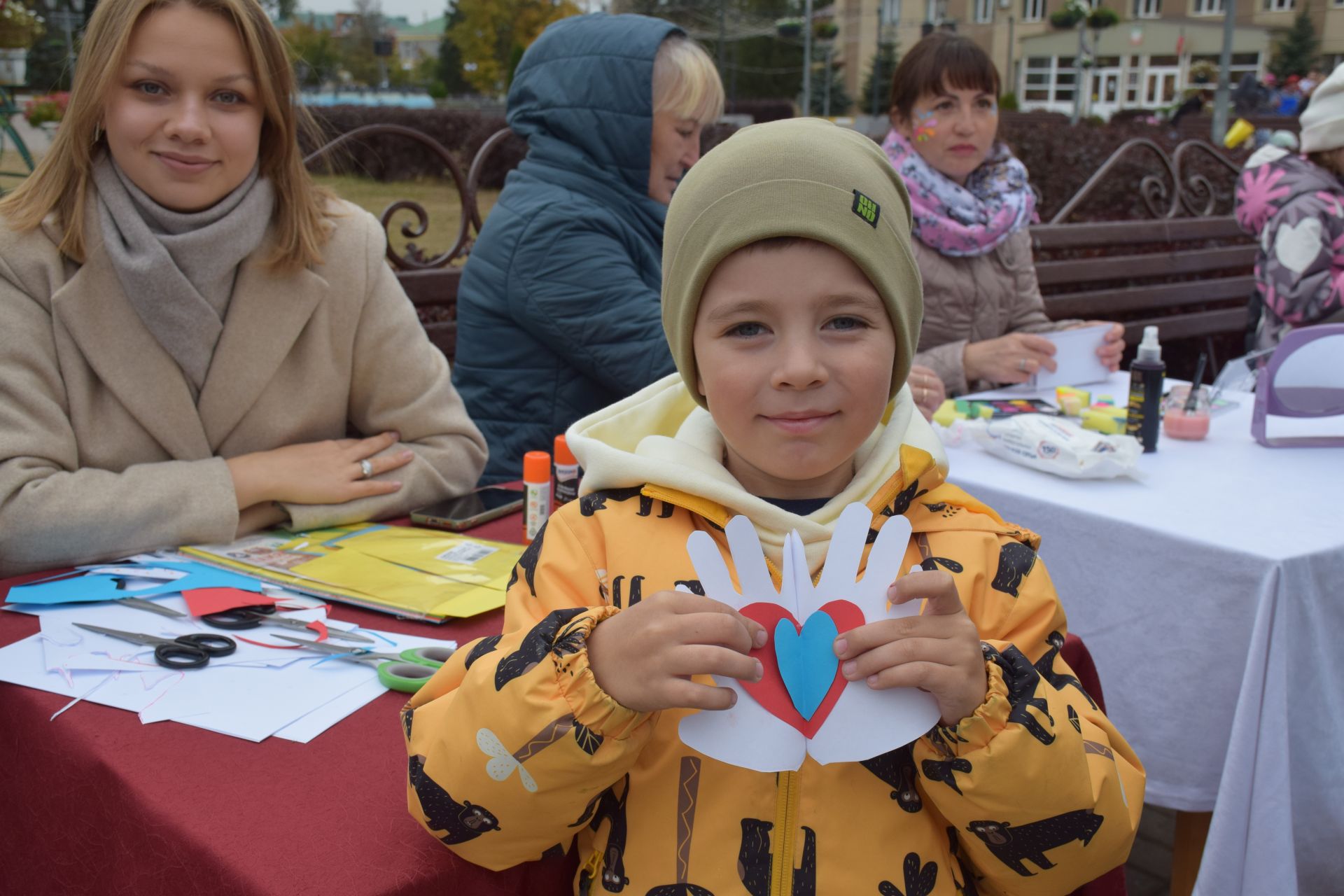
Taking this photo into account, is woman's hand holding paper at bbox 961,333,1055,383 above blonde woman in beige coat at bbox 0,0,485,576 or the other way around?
the other way around

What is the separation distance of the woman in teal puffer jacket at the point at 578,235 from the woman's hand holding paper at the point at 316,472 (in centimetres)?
72

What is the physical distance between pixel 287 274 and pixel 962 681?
164 cm

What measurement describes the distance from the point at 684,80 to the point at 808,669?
2209 mm

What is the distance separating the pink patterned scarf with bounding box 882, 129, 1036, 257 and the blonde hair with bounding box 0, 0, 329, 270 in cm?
189

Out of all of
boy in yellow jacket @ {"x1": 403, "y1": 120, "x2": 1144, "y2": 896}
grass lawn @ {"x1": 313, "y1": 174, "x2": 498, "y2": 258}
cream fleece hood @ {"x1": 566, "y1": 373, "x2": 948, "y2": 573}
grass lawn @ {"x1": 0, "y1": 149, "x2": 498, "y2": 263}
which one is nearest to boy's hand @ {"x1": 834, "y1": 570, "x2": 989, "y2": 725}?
boy in yellow jacket @ {"x1": 403, "y1": 120, "x2": 1144, "y2": 896}

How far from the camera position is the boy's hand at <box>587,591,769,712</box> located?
0.99 m

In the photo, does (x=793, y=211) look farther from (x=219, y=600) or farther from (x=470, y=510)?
(x=470, y=510)

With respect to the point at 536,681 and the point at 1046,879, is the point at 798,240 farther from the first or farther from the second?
the point at 1046,879

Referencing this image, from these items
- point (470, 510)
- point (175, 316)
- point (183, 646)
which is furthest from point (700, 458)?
point (175, 316)

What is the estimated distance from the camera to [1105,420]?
2.71m

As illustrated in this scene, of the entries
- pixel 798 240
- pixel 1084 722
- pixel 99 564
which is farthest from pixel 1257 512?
pixel 99 564

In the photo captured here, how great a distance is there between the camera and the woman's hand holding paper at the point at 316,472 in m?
2.01

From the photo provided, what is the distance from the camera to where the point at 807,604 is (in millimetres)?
1063

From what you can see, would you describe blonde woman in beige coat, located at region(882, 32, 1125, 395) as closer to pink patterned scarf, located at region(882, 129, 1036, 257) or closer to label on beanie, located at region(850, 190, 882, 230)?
pink patterned scarf, located at region(882, 129, 1036, 257)
